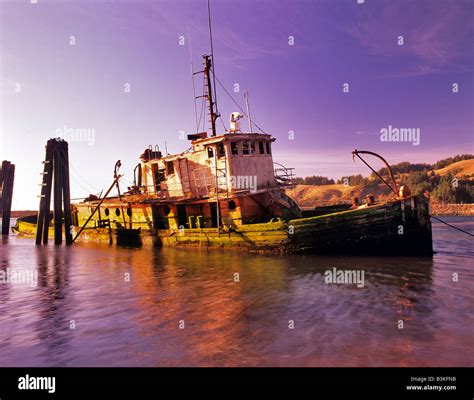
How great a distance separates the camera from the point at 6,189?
3869cm

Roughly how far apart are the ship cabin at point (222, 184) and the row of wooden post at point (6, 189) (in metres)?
26.4

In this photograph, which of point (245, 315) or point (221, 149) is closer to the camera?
point (245, 315)

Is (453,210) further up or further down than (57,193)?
further down

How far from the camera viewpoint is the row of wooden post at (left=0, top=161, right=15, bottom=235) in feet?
124

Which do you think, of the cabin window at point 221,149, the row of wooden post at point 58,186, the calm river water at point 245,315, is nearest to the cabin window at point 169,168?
the cabin window at point 221,149

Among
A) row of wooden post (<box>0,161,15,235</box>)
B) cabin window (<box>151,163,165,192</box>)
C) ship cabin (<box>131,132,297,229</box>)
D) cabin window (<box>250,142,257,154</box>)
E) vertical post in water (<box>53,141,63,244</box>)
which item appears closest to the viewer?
ship cabin (<box>131,132,297,229</box>)

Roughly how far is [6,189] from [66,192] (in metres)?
17.8

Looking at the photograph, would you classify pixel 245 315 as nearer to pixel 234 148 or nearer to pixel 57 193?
pixel 234 148

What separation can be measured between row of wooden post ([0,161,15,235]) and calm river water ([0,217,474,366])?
1103 inches

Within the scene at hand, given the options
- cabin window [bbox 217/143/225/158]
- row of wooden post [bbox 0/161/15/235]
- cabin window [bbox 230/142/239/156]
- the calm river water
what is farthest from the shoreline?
row of wooden post [bbox 0/161/15/235]

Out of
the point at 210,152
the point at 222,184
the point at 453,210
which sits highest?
the point at 210,152

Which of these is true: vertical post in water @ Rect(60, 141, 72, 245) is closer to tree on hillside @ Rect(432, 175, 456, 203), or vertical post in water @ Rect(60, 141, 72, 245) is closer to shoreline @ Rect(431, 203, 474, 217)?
shoreline @ Rect(431, 203, 474, 217)

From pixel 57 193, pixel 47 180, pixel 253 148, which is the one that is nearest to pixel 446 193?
pixel 253 148

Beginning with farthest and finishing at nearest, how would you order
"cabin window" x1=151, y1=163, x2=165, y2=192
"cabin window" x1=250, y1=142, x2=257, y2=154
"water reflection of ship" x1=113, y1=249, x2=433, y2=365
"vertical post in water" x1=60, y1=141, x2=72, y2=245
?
1. "vertical post in water" x1=60, y1=141, x2=72, y2=245
2. "cabin window" x1=151, y1=163, x2=165, y2=192
3. "cabin window" x1=250, y1=142, x2=257, y2=154
4. "water reflection of ship" x1=113, y1=249, x2=433, y2=365
